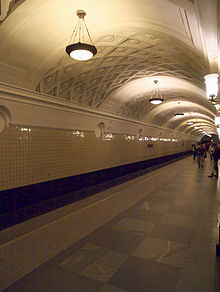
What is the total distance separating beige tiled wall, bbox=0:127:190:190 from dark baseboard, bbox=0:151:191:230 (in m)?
0.21

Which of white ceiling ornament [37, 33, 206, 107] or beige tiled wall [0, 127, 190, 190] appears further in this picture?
white ceiling ornament [37, 33, 206, 107]

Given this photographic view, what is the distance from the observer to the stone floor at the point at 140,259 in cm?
251

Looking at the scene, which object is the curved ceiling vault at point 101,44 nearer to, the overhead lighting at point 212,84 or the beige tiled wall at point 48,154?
the overhead lighting at point 212,84

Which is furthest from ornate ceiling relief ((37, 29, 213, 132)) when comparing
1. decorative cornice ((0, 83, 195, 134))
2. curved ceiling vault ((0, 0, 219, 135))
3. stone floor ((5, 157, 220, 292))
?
stone floor ((5, 157, 220, 292))

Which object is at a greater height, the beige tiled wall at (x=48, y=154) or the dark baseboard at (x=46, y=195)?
the beige tiled wall at (x=48, y=154)

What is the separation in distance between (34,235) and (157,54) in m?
5.75

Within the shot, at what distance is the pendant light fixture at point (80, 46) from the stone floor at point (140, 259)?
3530 millimetres

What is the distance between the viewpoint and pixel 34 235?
400cm

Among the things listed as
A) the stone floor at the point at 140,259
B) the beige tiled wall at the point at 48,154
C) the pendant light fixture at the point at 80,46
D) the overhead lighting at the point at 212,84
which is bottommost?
the stone floor at the point at 140,259

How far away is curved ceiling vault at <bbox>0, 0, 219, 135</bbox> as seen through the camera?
12.3 ft

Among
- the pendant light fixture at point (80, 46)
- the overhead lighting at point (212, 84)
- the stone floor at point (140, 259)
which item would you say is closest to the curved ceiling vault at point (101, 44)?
the pendant light fixture at point (80, 46)

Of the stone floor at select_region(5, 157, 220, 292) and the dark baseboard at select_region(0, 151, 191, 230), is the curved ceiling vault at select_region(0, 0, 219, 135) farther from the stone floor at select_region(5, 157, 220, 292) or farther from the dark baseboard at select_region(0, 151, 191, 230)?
the stone floor at select_region(5, 157, 220, 292)

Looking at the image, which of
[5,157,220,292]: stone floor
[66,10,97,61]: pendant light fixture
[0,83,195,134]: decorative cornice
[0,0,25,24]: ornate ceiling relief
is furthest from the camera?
[0,83,195,134]: decorative cornice

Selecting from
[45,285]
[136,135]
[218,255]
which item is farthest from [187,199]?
[136,135]
